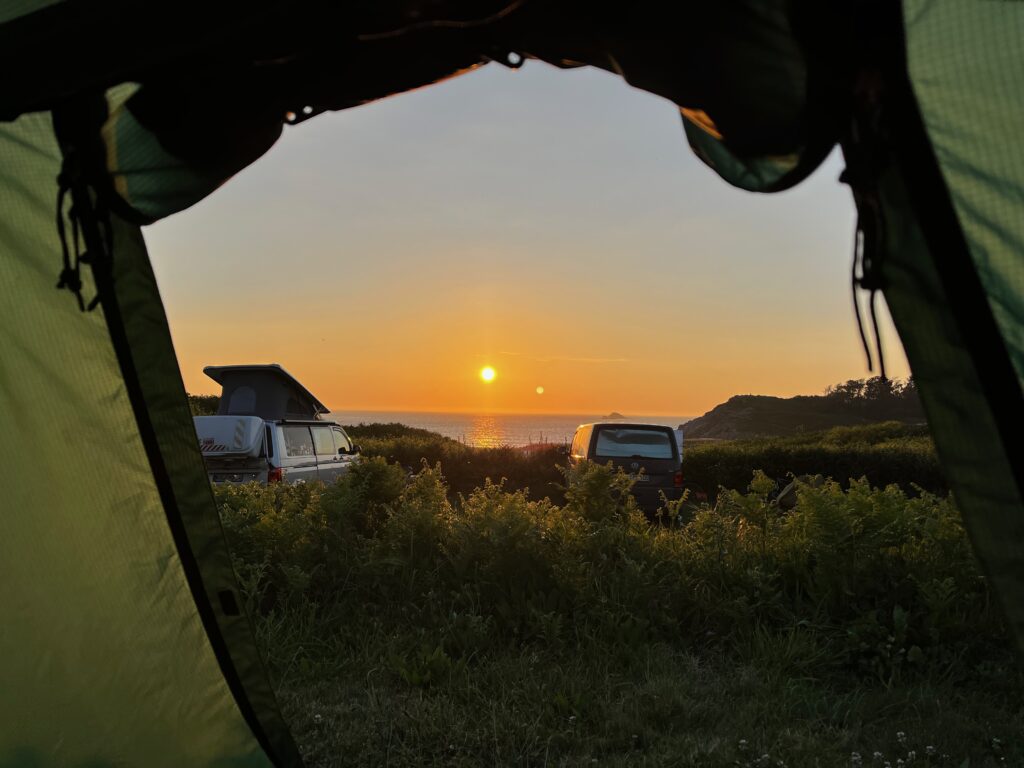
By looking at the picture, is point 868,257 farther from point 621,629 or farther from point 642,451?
point 642,451

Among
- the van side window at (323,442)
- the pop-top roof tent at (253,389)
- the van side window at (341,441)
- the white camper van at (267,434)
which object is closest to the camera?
the white camper van at (267,434)

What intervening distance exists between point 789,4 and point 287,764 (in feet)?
9.89

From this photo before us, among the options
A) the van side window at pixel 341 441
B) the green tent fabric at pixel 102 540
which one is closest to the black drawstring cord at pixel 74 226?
the green tent fabric at pixel 102 540

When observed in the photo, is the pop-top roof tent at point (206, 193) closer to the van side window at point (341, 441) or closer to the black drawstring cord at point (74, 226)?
the black drawstring cord at point (74, 226)

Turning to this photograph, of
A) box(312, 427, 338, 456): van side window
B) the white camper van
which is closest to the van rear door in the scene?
the white camper van

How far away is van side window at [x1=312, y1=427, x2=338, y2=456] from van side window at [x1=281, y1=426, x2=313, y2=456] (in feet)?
0.87

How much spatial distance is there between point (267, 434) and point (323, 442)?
7.26ft

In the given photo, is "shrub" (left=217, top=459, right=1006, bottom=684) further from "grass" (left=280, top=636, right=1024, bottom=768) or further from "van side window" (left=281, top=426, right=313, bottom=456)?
"van side window" (left=281, top=426, right=313, bottom=456)

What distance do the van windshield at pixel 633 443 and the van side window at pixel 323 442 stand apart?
451 cm

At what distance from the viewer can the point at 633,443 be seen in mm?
12289

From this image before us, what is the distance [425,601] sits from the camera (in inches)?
201

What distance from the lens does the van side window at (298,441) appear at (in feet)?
37.4

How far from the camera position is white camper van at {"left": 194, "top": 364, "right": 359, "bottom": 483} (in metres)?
10.6

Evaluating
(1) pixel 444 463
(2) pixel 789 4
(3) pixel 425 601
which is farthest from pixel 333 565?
(1) pixel 444 463
